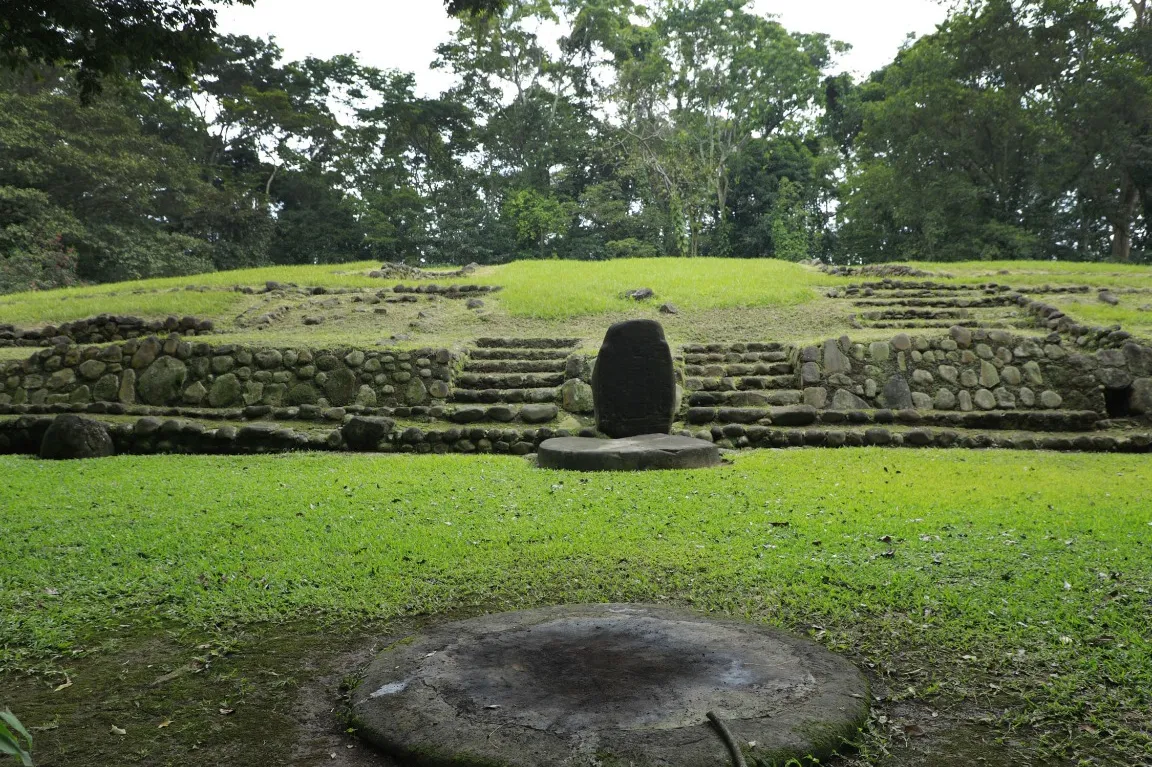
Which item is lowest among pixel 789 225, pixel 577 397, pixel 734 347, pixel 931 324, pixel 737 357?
pixel 577 397

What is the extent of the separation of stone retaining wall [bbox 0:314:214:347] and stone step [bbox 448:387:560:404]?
5283 millimetres

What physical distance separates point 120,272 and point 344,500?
2122cm

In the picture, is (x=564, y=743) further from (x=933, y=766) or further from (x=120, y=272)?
(x=120, y=272)

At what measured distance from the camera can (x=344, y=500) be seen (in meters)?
6.34

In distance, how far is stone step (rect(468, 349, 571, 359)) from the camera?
12.3 metres

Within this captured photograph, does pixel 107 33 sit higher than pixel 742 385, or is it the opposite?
pixel 107 33

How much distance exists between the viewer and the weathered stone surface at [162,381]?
10.9 meters

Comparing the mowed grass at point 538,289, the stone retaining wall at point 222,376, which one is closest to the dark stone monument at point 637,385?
the stone retaining wall at point 222,376

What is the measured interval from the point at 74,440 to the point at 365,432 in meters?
3.09

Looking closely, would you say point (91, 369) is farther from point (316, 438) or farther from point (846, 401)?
point (846, 401)

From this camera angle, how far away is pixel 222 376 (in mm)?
11000

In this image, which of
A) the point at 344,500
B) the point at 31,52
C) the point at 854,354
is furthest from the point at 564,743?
the point at 854,354

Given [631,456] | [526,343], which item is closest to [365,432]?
[631,456]

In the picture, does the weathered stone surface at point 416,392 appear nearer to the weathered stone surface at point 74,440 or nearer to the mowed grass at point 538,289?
the weathered stone surface at point 74,440
